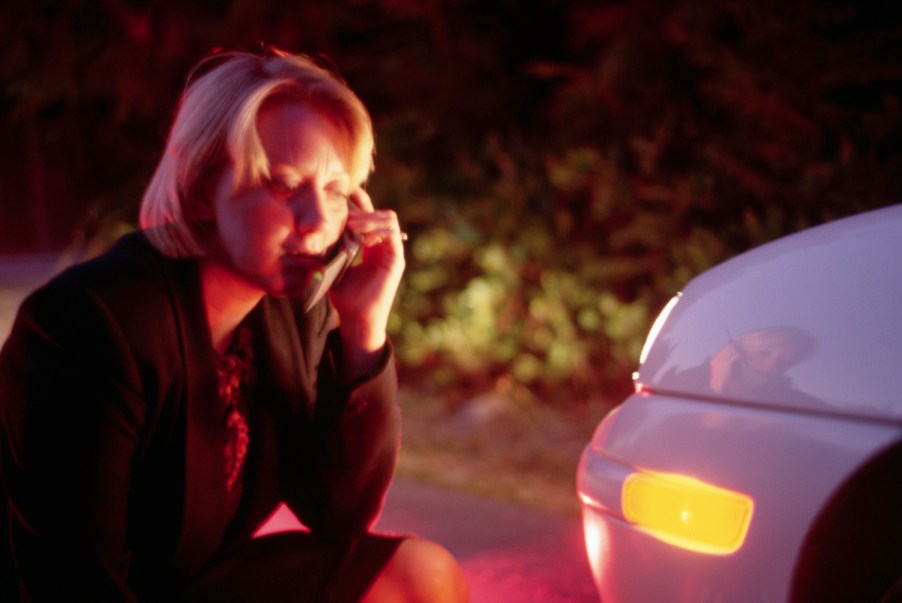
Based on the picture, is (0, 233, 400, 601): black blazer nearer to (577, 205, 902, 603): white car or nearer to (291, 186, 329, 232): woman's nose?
(291, 186, 329, 232): woman's nose

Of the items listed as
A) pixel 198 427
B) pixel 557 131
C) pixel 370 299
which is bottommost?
pixel 557 131

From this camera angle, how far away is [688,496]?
189 cm

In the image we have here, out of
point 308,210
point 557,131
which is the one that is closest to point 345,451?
point 308,210

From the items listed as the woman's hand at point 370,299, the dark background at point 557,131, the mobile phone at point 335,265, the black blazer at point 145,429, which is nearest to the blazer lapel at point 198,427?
the black blazer at point 145,429

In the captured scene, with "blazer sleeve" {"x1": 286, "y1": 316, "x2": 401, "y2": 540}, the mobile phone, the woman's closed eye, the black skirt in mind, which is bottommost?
the black skirt

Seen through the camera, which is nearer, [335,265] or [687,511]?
[687,511]

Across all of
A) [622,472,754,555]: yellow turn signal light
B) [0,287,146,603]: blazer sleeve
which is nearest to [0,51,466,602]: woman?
[0,287,146,603]: blazer sleeve

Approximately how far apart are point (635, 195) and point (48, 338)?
4.26 m

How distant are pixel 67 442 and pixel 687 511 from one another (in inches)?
47.0

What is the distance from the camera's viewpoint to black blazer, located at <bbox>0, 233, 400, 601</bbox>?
6.08 ft

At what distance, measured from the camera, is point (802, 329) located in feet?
5.90

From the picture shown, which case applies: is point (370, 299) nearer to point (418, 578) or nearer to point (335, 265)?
point (335, 265)

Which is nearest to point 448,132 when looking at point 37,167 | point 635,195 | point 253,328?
point 635,195

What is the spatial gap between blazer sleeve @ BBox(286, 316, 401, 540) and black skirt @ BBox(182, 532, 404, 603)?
69 millimetres
